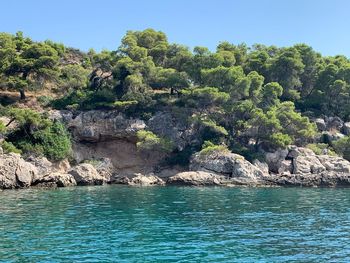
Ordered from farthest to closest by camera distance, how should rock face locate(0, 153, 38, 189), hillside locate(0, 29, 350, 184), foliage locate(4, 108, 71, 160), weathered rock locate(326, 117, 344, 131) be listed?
1. weathered rock locate(326, 117, 344, 131)
2. hillside locate(0, 29, 350, 184)
3. foliage locate(4, 108, 71, 160)
4. rock face locate(0, 153, 38, 189)

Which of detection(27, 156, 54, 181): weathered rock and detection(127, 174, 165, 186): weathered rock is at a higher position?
detection(27, 156, 54, 181): weathered rock

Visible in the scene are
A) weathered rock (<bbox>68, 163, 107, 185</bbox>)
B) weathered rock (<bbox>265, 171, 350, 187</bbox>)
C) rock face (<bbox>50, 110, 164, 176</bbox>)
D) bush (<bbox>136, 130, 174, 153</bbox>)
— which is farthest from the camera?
rock face (<bbox>50, 110, 164, 176</bbox>)

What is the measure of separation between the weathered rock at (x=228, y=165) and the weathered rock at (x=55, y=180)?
16.0m

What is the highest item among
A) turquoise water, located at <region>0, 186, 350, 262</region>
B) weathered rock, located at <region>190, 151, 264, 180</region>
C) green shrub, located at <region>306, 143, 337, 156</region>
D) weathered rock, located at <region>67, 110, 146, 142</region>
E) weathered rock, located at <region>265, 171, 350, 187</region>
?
weathered rock, located at <region>67, 110, 146, 142</region>

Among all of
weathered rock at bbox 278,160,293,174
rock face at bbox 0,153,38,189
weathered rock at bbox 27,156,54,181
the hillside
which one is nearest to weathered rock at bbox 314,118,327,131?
the hillside

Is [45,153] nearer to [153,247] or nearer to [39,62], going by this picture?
[39,62]

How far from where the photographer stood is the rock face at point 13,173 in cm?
4238

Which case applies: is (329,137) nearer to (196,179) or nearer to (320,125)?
(320,125)

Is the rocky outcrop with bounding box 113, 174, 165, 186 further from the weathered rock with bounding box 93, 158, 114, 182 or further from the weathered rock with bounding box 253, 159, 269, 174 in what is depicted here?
the weathered rock with bounding box 253, 159, 269, 174

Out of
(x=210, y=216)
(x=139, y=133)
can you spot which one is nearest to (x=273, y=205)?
(x=210, y=216)

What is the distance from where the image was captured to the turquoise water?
16.4 meters

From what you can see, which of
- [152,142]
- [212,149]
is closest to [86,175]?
[152,142]

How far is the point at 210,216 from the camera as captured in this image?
26.1 meters

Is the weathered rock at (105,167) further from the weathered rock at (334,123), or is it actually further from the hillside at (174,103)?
the weathered rock at (334,123)
